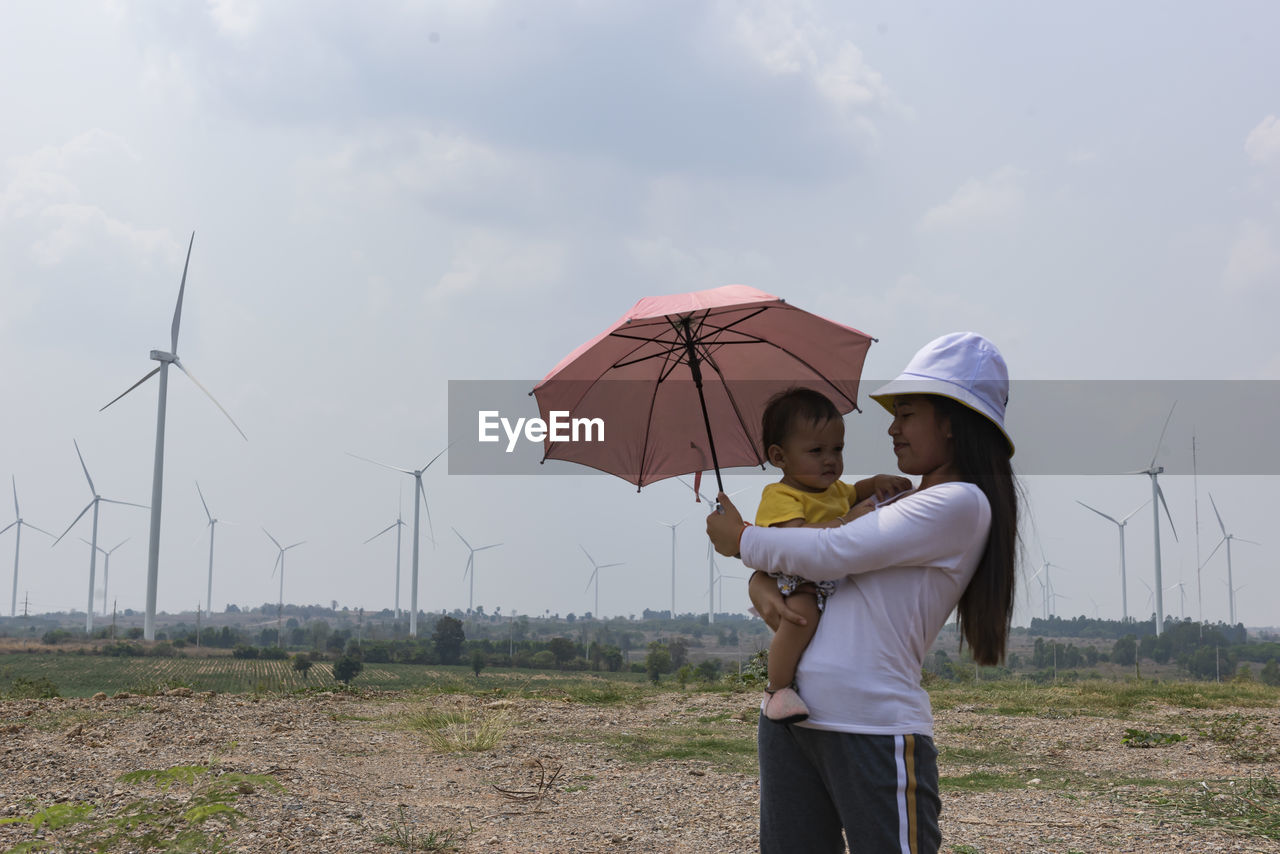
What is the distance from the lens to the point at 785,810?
108 inches

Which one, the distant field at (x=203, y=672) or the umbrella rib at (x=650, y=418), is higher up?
the umbrella rib at (x=650, y=418)

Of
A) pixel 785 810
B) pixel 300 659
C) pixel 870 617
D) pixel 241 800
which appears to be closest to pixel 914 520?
pixel 870 617

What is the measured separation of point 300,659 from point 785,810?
52.6 metres

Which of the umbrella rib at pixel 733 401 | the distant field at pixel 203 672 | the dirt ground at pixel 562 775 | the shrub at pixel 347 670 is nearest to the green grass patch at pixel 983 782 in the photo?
the dirt ground at pixel 562 775

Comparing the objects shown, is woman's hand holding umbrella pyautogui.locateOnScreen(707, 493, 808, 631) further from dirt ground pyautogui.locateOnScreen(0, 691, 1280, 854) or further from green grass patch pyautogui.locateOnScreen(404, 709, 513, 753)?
green grass patch pyautogui.locateOnScreen(404, 709, 513, 753)

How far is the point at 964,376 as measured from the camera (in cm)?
272

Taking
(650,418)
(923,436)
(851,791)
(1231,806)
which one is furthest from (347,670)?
(923,436)

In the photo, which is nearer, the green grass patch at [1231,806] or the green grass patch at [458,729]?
the green grass patch at [1231,806]

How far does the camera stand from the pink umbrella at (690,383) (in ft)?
13.9

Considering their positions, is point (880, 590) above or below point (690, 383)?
below

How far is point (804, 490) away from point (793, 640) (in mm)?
541

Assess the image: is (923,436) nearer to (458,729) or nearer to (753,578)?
(753,578)

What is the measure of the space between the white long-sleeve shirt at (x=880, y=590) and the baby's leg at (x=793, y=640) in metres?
0.02

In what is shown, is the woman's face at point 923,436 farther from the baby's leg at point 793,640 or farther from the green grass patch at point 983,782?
the green grass patch at point 983,782
